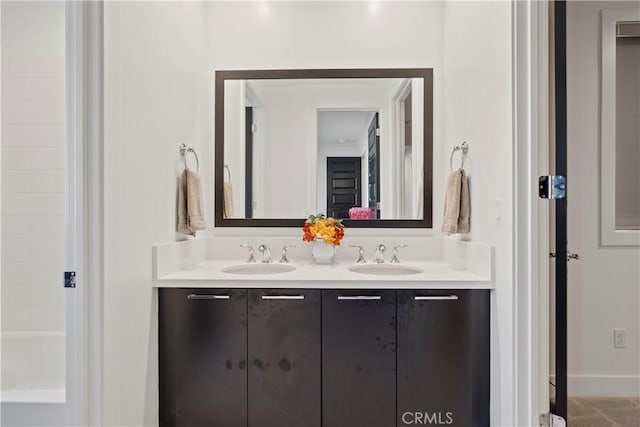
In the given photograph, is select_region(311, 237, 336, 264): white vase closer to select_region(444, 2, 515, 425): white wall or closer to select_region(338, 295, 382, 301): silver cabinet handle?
select_region(338, 295, 382, 301): silver cabinet handle

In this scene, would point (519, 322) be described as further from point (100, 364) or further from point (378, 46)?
point (378, 46)

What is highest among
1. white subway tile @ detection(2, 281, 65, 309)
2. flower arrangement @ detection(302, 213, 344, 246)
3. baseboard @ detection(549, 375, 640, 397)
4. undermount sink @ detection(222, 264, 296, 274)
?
flower arrangement @ detection(302, 213, 344, 246)

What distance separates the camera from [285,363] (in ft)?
6.14

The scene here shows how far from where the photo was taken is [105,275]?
1.49 m

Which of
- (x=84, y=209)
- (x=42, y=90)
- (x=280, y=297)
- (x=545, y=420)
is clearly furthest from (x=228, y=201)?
(x=545, y=420)

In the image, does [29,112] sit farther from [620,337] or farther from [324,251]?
[620,337]

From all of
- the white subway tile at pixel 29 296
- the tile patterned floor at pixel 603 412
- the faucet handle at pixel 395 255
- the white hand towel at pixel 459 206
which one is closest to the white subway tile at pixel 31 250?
the white subway tile at pixel 29 296

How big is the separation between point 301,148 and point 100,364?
1675 mm

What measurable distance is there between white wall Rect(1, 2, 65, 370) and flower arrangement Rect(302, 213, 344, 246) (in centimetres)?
157

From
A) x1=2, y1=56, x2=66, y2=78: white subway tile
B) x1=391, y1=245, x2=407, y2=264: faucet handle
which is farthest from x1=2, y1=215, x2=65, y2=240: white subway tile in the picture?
x1=391, y1=245, x2=407, y2=264: faucet handle

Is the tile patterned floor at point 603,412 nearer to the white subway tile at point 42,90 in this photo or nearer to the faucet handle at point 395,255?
the faucet handle at point 395,255

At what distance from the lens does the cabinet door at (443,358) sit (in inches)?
72.4

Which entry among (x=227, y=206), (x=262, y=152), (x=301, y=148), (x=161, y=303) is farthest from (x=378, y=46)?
(x=161, y=303)

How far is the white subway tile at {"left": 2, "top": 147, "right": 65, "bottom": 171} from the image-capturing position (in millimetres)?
2414
